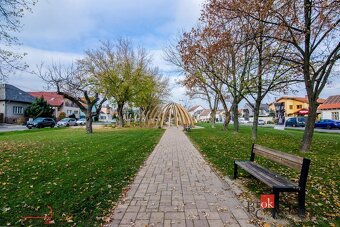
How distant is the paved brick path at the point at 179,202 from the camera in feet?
14.9

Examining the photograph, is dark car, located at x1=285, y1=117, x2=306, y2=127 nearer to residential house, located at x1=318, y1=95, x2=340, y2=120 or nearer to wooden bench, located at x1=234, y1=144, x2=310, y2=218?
residential house, located at x1=318, y1=95, x2=340, y2=120

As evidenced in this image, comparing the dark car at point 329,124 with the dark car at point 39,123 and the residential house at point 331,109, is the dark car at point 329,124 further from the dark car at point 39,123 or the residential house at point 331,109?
the dark car at point 39,123

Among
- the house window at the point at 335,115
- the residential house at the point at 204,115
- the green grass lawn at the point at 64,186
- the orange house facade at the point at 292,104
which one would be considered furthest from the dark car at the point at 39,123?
the residential house at the point at 204,115

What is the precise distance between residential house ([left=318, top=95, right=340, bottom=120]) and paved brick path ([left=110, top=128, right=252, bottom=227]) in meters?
51.9

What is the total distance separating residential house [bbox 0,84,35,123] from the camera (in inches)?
1980

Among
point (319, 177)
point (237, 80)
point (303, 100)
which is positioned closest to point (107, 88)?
point (237, 80)

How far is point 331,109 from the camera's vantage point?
52.8 m

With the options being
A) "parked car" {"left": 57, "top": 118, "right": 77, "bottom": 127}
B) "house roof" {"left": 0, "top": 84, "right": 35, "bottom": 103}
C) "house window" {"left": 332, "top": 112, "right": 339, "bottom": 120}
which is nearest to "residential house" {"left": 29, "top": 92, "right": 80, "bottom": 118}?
"house roof" {"left": 0, "top": 84, "right": 35, "bottom": 103}

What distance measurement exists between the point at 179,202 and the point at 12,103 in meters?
55.0

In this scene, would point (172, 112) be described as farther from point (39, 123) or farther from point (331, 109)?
point (331, 109)

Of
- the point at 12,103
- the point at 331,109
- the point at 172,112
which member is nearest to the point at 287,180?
the point at 172,112

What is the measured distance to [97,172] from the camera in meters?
8.05

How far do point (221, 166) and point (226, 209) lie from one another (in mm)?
4105

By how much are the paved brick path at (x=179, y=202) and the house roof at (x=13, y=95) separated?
166 feet
